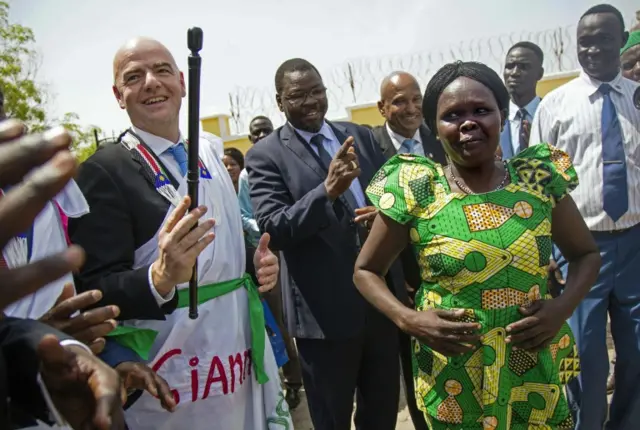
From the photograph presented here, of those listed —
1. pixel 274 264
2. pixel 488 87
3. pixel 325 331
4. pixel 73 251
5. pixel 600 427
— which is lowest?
pixel 600 427

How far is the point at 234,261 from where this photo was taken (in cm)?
231

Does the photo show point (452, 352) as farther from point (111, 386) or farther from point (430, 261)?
point (111, 386)

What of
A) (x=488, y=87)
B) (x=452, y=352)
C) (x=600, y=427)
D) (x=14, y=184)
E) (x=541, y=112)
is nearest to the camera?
(x=14, y=184)

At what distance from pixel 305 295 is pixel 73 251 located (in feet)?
7.28

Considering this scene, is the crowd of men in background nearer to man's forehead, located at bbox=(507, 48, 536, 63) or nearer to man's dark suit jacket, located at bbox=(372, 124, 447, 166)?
man's dark suit jacket, located at bbox=(372, 124, 447, 166)

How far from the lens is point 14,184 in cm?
74

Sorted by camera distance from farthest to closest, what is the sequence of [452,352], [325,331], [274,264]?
[325,331], [274,264], [452,352]

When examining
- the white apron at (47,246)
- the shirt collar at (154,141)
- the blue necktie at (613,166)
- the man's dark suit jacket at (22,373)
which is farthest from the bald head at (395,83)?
the man's dark suit jacket at (22,373)

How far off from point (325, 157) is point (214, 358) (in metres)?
1.35

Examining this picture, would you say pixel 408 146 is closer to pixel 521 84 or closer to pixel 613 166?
pixel 613 166

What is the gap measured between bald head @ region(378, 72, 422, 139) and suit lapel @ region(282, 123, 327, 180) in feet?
3.28

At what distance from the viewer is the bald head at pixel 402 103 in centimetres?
389

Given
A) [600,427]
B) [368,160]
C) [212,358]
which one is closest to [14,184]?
[212,358]

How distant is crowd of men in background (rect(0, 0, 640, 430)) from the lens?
3.29 ft
